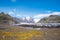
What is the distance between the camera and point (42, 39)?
1425cm

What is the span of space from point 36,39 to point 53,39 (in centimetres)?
181

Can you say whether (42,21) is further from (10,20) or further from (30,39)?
(30,39)

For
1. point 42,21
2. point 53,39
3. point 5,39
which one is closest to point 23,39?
point 5,39

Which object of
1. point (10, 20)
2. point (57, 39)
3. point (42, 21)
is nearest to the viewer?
point (57, 39)

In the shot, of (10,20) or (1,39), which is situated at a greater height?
(10,20)

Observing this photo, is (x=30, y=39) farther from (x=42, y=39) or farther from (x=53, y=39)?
(x=53, y=39)

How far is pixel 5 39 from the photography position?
43.7 feet

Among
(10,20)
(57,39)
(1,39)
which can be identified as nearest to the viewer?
(1,39)

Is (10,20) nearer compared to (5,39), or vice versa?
(5,39)

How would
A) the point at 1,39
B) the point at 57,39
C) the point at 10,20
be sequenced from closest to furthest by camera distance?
the point at 1,39
the point at 57,39
the point at 10,20

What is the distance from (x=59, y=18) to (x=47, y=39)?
21.8m

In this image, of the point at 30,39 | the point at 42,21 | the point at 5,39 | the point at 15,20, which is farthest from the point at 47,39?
the point at 15,20

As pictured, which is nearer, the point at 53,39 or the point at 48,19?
the point at 53,39

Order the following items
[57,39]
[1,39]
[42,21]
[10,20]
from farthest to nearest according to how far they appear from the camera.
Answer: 1. [10,20]
2. [42,21]
3. [57,39]
4. [1,39]
